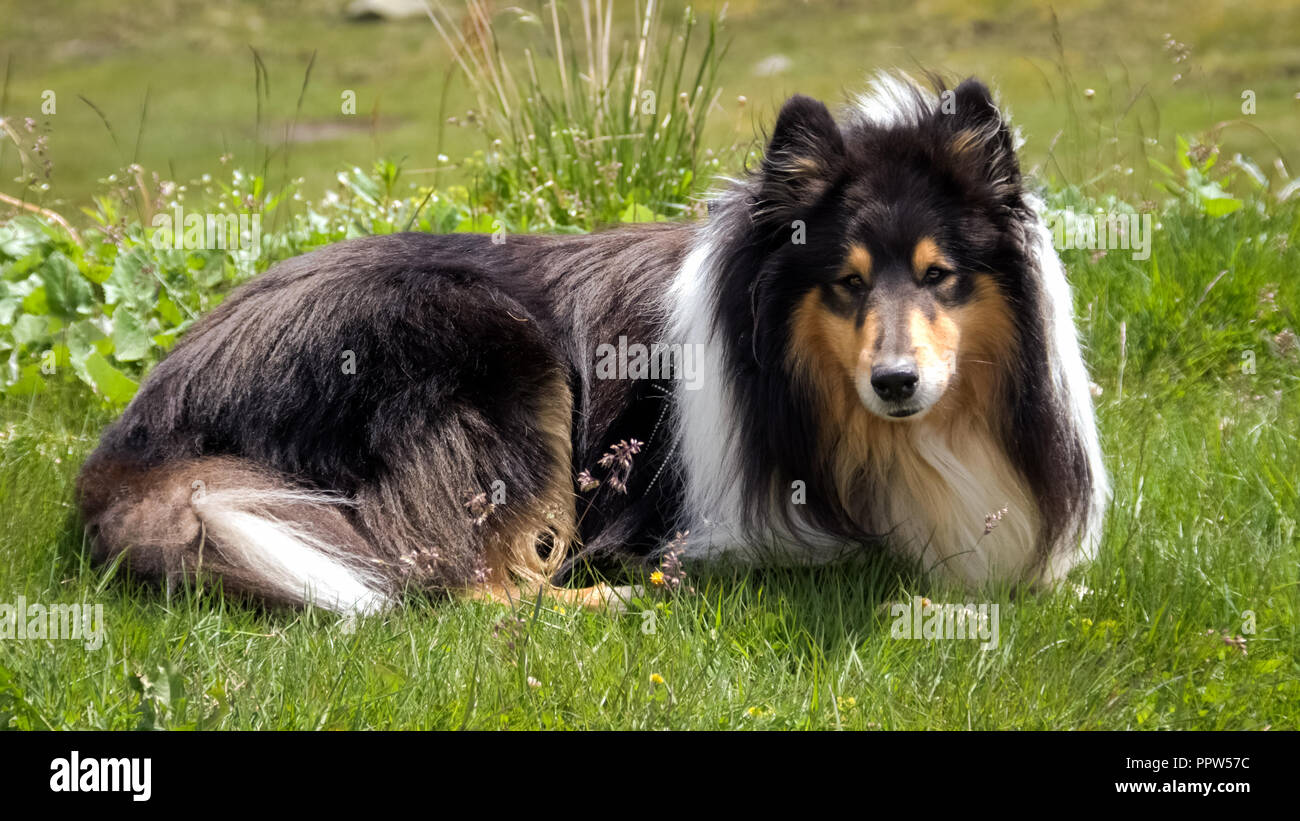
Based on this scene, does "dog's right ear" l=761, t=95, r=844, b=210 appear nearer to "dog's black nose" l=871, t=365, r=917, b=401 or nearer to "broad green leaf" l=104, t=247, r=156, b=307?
"dog's black nose" l=871, t=365, r=917, b=401

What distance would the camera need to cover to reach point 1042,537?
422 centimetres

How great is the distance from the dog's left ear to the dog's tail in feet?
7.63

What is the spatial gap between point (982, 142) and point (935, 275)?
45 centimetres

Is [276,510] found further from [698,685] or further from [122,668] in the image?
[698,685]

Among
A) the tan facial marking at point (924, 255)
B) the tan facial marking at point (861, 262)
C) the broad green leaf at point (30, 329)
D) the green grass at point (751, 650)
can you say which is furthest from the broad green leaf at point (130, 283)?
the tan facial marking at point (924, 255)

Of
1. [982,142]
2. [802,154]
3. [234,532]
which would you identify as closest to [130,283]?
[234,532]

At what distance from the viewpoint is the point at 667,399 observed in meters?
4.58

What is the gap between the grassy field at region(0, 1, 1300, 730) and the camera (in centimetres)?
335

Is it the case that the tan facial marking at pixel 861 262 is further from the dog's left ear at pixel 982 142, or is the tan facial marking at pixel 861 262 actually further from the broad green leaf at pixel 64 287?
the broad green leaf at pixel 64 287

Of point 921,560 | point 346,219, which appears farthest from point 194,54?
point 921,560

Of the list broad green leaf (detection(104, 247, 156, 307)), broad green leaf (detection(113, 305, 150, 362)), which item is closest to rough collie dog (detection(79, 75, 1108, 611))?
broad green leaf (detection(113, 305, 150, 362))

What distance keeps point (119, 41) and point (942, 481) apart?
21807 millimetres

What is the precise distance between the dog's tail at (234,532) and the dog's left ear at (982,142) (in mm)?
2326

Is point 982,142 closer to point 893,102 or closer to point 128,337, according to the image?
point 893,102
